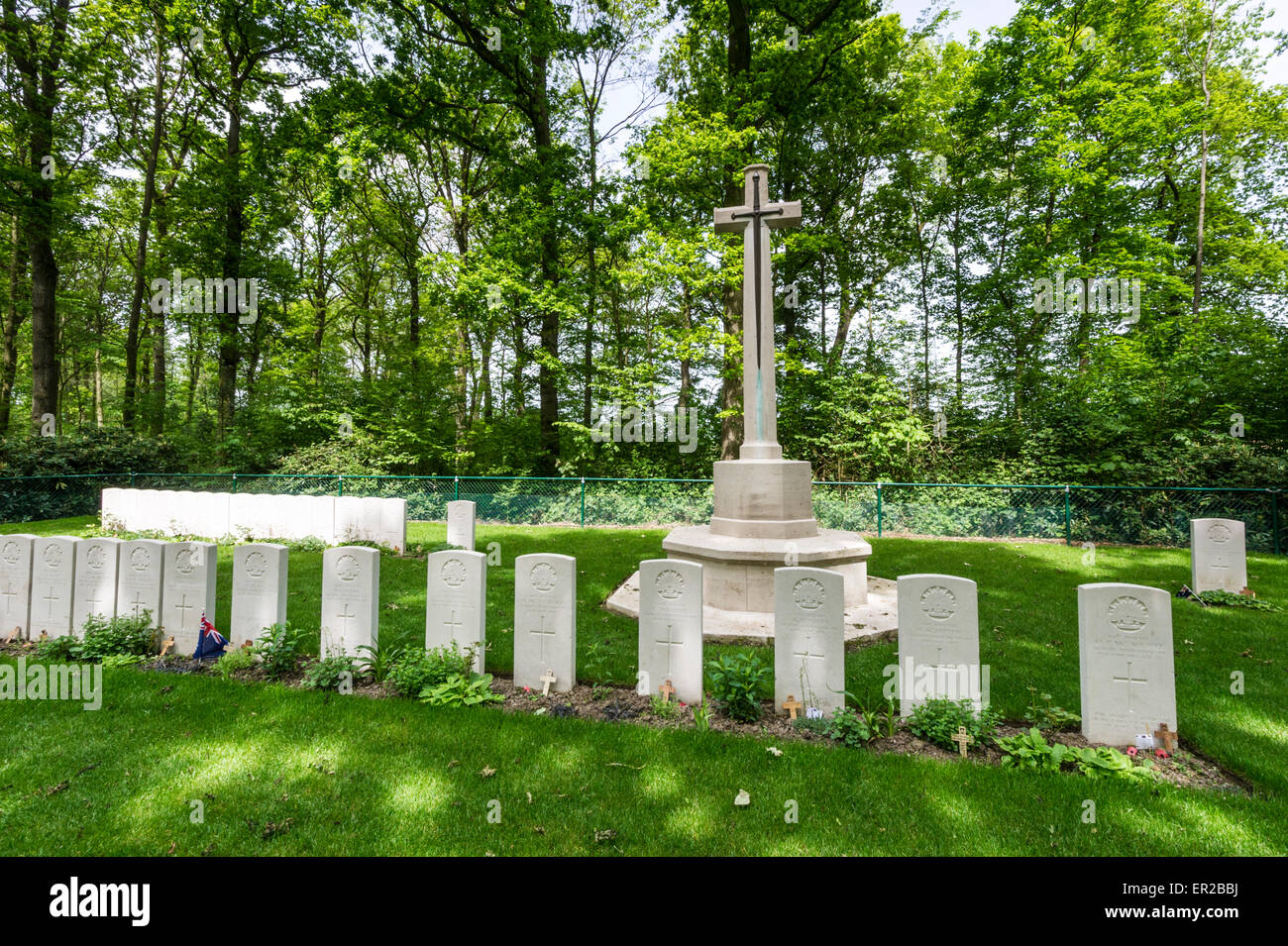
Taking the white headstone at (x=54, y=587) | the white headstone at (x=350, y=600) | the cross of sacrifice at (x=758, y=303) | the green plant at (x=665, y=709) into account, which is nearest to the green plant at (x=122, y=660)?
the white headstone at (x=54, y=587)

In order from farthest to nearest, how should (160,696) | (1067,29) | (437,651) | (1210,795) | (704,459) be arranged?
(704,459) → (1067,29) → (437,651) → (160,696) → (1210,795)

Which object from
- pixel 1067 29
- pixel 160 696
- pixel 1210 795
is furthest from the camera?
pixel 1067 29

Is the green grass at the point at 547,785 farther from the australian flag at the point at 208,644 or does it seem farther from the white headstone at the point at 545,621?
the white headstone at the point at 545,621

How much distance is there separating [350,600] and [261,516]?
8.75 m

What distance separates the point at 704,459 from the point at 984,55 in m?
15.1

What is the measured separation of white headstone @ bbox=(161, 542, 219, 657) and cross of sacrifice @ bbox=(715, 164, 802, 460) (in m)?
5.77

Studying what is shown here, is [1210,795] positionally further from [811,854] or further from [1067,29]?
[1067,29]

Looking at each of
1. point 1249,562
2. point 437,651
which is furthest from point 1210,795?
point 1249,562

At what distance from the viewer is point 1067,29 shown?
1488 centimetres

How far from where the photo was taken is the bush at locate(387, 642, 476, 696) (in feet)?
12.3

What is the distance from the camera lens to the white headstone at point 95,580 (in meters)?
4.59

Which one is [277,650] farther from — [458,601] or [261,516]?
[261,516]

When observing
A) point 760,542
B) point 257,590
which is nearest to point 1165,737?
point 760,542

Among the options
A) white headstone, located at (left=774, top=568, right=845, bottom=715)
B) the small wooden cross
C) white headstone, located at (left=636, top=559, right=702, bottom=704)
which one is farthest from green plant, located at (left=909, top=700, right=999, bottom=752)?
white headstone, located at (left=636, top=559, right=702, bottom=704)
